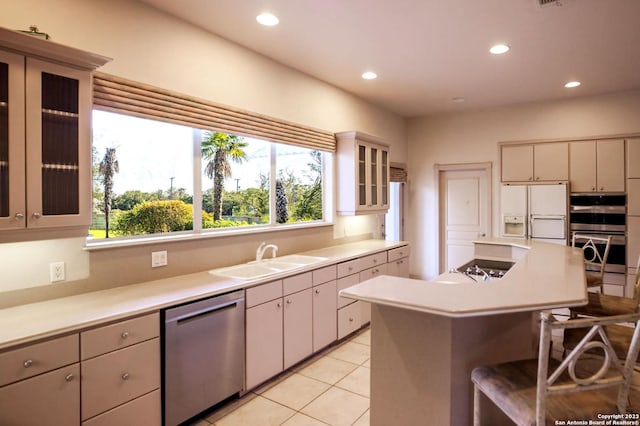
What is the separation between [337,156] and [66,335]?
3512 mm

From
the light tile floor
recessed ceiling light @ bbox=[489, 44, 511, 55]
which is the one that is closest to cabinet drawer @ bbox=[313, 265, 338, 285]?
the light tile floor

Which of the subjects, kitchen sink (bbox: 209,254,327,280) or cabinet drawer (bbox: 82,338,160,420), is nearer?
cabinet drawer (bbox: 82,338,160,420)

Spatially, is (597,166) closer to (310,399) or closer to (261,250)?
(261,250)

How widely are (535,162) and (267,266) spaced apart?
442 centimetres

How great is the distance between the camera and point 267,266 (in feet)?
11.2

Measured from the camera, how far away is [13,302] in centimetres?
204

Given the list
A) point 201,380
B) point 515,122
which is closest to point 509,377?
point 201,380

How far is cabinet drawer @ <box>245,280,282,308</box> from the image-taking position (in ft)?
8.88

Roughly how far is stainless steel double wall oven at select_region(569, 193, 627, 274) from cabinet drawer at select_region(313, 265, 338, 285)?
3.67 metres

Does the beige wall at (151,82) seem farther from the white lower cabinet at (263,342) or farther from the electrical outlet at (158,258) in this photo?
the white lower cabinet at (263,342)

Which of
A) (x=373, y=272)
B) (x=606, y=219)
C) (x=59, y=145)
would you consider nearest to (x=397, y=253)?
(x=373, y=272)

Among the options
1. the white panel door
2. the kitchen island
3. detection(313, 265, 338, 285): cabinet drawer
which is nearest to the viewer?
the kitchen island

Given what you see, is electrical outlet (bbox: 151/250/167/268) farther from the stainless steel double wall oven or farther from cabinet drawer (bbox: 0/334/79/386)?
the stainless steel double wall oven

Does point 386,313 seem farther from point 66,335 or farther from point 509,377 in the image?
point 66,335
